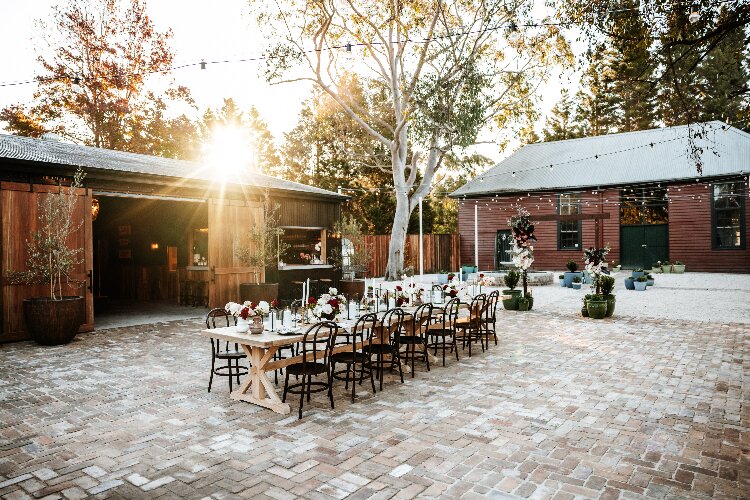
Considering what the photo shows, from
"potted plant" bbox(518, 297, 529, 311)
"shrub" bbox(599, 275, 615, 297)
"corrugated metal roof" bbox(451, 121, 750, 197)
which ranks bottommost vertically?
"potted plant" bbox(518, 297, 529, 311)

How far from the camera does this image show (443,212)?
130 feet

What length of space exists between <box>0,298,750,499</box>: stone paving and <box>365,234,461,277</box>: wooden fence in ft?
55.9

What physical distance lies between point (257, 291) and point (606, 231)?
1786 cm

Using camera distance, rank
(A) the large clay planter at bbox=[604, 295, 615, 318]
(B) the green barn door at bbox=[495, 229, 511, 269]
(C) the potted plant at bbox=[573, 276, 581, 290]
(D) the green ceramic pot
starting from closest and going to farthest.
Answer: (A) the large clay planter at bbox=[604, 295, 615, 318], (D) the green ceramic pot, (C) the potted plant at bbox=[573, 276, 581, 290], (B) the green barn door at bbox=[495, 229, 511, 269]

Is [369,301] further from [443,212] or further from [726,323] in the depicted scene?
[443,212]

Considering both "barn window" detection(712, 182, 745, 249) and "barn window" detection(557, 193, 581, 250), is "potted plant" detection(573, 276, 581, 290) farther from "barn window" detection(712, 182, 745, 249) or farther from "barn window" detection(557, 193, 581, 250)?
"barn window" detection(712, 182, 745, 249)

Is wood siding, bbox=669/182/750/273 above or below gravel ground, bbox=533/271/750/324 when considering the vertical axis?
above

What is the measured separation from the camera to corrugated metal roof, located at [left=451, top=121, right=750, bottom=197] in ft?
73.6

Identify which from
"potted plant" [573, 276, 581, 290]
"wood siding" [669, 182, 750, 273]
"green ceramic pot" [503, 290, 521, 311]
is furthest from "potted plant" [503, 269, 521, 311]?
"wood siding" [669, 182, 750, 273]

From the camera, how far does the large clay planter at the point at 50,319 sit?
870cm

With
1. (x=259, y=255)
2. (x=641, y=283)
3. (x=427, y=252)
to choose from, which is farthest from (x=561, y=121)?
(x=259, y=255)

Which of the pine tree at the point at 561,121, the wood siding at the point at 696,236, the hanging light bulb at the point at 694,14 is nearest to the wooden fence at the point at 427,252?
the wood siding at the point at 696,236

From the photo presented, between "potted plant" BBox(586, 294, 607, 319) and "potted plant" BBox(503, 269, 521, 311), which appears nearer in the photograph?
"potted plant" BBox(586, 294, 607, 319)

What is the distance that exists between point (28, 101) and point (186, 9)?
18.5 meters
